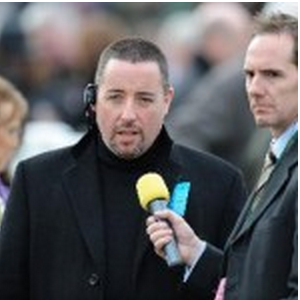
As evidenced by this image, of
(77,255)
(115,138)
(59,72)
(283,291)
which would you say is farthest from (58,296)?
(59,72)

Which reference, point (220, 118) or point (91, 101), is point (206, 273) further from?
point (220, 118)

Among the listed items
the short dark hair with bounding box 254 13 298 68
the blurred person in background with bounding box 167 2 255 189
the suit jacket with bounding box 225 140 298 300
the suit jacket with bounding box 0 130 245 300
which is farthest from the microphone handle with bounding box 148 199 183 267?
the blurred person in background with bounding box 167 2 255 189

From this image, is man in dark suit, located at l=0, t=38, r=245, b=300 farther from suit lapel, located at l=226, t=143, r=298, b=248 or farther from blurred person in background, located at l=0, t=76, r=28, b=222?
blurred person in background, located at l=0, t=76, r=28, b=222

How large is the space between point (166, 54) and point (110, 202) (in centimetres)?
652

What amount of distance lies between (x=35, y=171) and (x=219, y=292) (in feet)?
3.94

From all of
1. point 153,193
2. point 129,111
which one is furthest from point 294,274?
point 129,111

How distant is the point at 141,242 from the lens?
24.7 ft

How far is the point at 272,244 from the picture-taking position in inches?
254

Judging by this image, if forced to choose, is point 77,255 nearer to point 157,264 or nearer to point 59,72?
point 157,264

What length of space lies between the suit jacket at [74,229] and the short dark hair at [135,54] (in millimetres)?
366

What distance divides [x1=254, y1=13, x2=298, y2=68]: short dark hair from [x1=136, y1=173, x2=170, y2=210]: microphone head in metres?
0.72

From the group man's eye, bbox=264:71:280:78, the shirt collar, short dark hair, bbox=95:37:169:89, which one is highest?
short dark hair, bbox=95:37:169:89

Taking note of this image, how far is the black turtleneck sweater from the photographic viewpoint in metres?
7.48

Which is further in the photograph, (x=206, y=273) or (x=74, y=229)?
(x=74, y=229)
